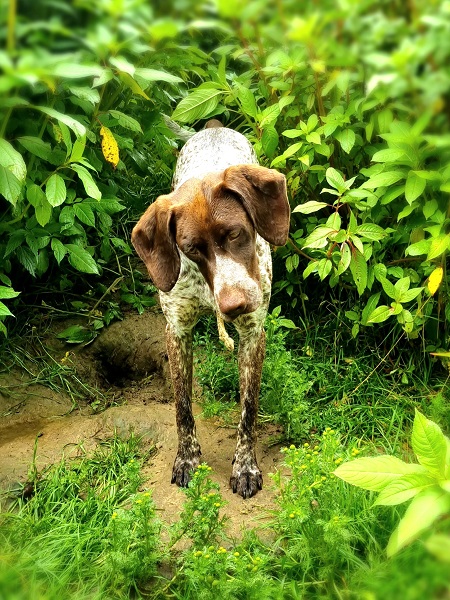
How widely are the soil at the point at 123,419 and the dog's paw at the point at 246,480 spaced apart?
4 centimetres

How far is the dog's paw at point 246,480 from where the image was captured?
11.5 ft

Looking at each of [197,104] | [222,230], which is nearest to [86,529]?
[222,230]

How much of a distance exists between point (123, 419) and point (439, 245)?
2125mm

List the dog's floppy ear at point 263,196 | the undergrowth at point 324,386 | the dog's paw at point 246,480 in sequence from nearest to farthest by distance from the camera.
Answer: the dog's floppy ear at point 263,196, the dog's paw at point 246,480, the undergrowth at point 324,386

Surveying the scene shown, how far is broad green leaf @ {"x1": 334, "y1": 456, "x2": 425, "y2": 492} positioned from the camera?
86.1 inches

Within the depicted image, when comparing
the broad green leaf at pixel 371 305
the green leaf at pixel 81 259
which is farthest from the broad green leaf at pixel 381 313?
the green leaf at pixel 81 259

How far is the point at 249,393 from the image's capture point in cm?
371

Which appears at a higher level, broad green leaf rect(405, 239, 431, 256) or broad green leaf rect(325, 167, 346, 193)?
broad green leaf rect(325, 167, 346, 193)

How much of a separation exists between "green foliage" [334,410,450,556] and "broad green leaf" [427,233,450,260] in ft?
4.51

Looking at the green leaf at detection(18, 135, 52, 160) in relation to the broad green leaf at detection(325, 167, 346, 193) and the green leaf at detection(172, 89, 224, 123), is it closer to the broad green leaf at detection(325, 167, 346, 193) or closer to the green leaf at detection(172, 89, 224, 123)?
the green leaf at detection(172, 89, 224, 123)

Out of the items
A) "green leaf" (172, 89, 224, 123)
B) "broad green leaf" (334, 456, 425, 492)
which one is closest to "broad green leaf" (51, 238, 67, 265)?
"green leaf" (172, 89, 224, 123)

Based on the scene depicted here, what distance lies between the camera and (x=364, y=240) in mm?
3811

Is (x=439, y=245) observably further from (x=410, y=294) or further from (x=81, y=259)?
(x=81, y=259)

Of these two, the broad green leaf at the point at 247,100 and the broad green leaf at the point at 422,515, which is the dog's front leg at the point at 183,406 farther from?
the broad green leaf at the point at 422,515
